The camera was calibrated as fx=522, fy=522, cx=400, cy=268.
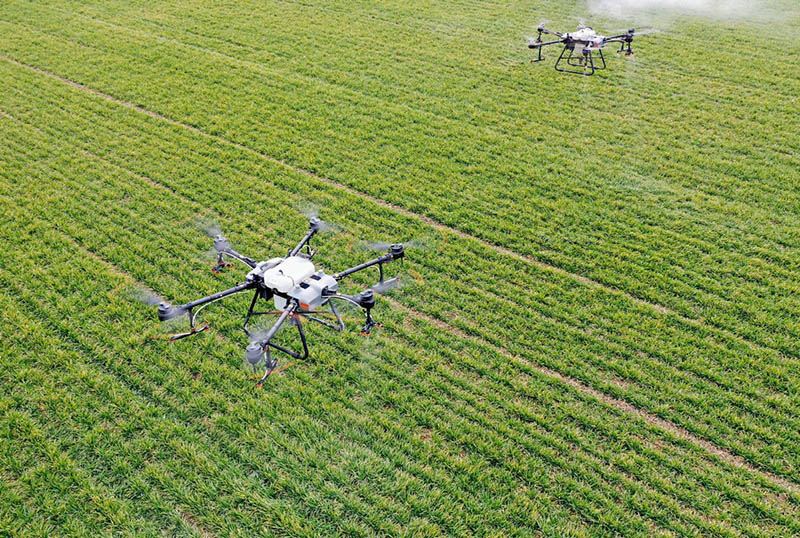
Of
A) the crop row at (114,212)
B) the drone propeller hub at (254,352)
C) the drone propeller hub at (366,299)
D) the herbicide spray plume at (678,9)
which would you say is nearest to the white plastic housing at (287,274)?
the drone propeller hub at (366,299)

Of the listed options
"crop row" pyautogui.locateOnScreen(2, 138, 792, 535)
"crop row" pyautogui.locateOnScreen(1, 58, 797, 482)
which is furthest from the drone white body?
"crop row" pyautogui.locateOnScreen(2, 138, 792, 535)

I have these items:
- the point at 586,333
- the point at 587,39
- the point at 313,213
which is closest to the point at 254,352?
the point at 586,333

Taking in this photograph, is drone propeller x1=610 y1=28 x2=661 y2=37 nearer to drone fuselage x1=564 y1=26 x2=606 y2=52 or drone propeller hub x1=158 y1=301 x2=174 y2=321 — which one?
drone fuselage x1=564 y1=26 x2=606 y2=52

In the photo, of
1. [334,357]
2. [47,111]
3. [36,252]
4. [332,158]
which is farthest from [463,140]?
[47,111]

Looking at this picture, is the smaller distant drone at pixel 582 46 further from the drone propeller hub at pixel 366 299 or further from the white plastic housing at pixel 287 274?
the drone propeller hub at pixel 366 299

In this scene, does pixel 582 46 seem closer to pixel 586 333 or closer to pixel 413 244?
pixel 413 244

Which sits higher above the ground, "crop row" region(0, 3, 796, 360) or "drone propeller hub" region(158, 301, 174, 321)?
"drone propeller hub" region(158, 301, 174, 321)
